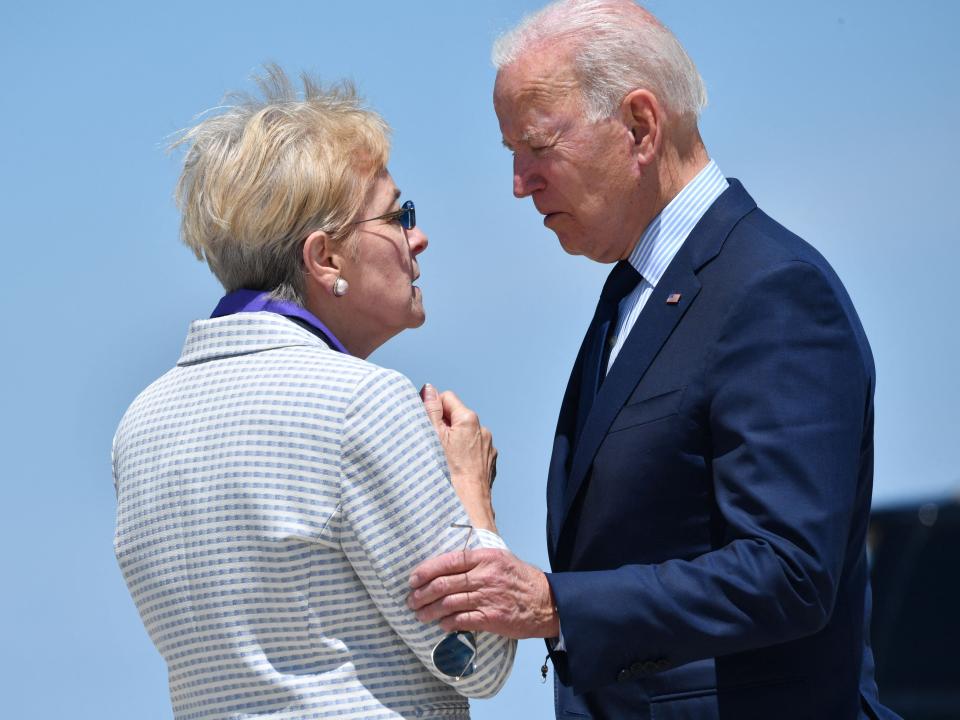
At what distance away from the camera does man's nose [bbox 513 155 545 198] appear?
3.72 meters

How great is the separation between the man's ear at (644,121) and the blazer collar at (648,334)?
0.31 meters

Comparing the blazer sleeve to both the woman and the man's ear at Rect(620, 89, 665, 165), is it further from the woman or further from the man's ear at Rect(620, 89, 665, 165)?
the man's ear at Rect(620, 89, 665, 165)

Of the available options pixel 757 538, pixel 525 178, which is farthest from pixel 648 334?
pixel 525 178

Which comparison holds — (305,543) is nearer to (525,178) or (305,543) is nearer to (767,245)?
(767,245)

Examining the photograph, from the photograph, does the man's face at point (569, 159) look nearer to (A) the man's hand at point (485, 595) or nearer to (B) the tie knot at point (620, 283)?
(B) the tie knot at point (620, 283)

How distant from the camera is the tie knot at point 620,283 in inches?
144

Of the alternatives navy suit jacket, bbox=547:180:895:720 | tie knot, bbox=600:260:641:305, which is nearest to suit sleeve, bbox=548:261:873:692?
navy suit jacket, bbox=547:180:895:720

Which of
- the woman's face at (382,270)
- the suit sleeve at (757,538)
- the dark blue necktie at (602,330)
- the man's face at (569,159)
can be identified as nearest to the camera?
the suit sleeve at (757,538)

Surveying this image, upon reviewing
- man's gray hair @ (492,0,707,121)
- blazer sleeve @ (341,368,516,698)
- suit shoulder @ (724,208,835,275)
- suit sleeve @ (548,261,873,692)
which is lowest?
suit sleeve @ (548,261,873,692)

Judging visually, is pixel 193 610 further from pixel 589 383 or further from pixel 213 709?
pixel 589 383

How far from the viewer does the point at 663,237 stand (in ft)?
11.7

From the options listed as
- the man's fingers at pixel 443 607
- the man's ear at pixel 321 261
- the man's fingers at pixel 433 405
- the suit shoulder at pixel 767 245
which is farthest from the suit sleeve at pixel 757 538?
the man's ear at pixel 321 261

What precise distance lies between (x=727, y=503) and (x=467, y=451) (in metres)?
0.56

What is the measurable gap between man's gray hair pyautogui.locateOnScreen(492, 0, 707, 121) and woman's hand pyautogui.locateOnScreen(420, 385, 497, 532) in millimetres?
859
